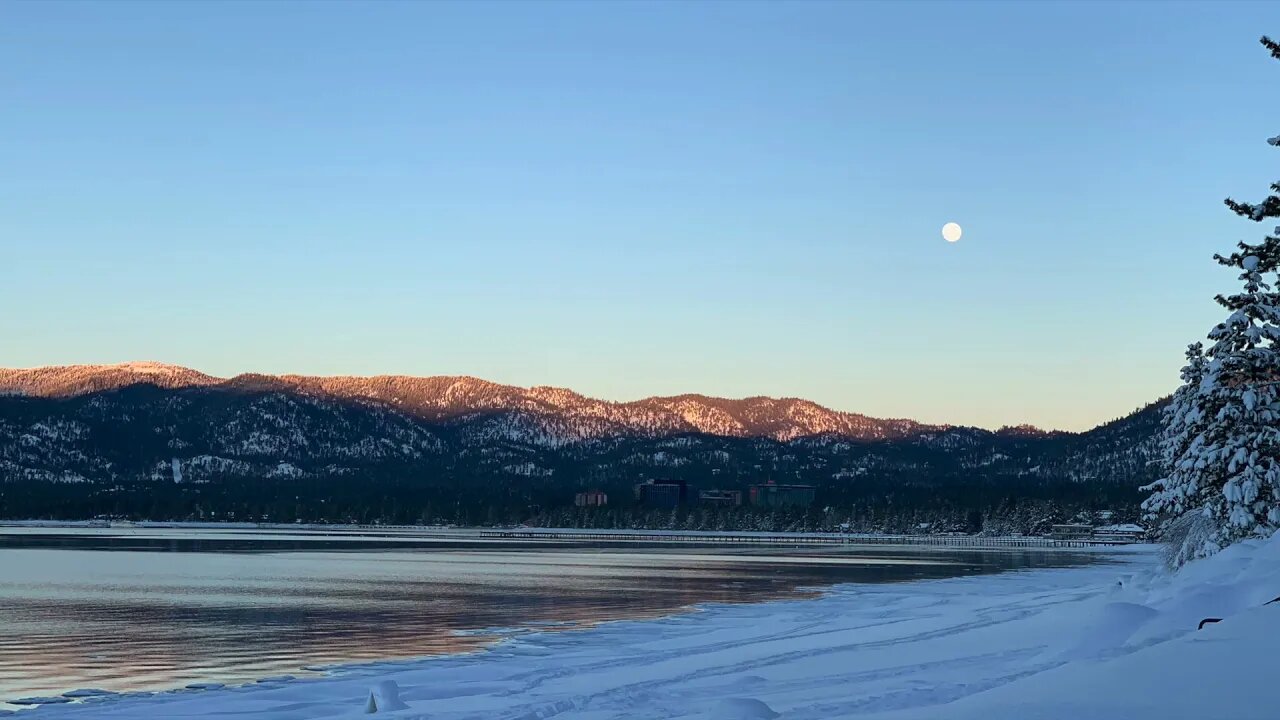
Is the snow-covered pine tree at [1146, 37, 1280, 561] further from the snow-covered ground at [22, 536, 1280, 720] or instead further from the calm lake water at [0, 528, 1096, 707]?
the calm lake water at [0, 528, 1096, 707]

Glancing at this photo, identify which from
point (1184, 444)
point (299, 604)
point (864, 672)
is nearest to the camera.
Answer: point (864, 672)

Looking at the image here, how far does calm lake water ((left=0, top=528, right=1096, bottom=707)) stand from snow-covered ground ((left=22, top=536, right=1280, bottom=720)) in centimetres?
460

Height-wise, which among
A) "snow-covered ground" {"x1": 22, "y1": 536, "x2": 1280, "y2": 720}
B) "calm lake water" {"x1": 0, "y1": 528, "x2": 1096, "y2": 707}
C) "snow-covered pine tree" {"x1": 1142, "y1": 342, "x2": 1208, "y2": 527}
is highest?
"snow-covered pine tree" {"x1": 1142, "y1": 342, "x2": 1208, "y2": 527}

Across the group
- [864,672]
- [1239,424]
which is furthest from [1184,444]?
[864,672]

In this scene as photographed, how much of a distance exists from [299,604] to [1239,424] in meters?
44.9

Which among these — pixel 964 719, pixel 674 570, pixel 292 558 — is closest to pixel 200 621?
pixel 964 719

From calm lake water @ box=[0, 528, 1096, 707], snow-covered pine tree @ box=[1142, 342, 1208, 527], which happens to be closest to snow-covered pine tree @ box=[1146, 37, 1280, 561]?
snow-covered pine tree @ box=[1142, 342, 1208, 527]

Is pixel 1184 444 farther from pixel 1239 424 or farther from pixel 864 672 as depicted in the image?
pixel 864 672

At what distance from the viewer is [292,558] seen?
442ft

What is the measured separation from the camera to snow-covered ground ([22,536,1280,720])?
18062 mm

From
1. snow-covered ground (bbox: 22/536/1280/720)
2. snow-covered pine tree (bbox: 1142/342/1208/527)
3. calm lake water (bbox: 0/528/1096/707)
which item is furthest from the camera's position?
snow-covered pine tree (bbox: 1142/342/1208/527)

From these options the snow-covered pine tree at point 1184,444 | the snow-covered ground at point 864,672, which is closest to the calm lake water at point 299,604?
the snow-covered ground at point 864,672

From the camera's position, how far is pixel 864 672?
31000 mm

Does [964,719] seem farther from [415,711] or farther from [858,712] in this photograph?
[415,711]
